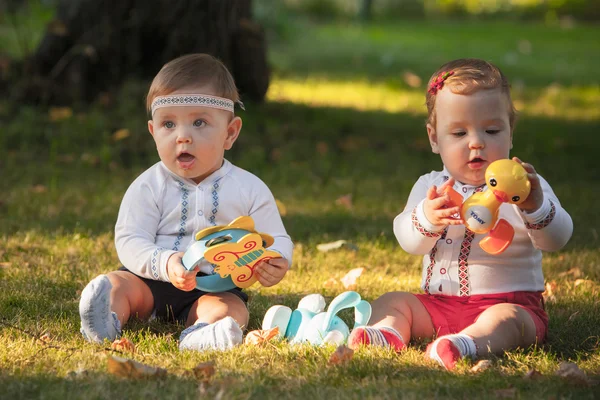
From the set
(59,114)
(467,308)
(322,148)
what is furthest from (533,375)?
(59,114)

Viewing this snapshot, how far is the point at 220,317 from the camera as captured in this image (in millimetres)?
3201

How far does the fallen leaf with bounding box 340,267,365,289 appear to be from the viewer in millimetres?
4016

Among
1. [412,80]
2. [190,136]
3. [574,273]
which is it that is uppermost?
[190,136]

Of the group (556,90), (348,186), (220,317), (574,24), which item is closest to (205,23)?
(348,186)

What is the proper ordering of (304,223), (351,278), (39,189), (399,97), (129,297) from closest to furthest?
(129,297)
(351,278)
(304,223)
(39,189)
(399,97)

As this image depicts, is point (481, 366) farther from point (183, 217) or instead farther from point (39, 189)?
point (39, 189)

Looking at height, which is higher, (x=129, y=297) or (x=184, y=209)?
(x=184, y=209)

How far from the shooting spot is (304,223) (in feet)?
16.8

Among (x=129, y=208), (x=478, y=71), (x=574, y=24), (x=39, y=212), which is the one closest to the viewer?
(x=478, y=71)

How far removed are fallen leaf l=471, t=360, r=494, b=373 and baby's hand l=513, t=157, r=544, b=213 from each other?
1.80 feet

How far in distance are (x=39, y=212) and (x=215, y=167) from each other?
212 centimetres

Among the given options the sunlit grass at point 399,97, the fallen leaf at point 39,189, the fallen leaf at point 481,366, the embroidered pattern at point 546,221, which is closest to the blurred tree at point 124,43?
the sunlit grass at point 399,97

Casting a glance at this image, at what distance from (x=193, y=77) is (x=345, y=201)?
8.29 ft

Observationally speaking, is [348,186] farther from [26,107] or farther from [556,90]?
[556,90]
